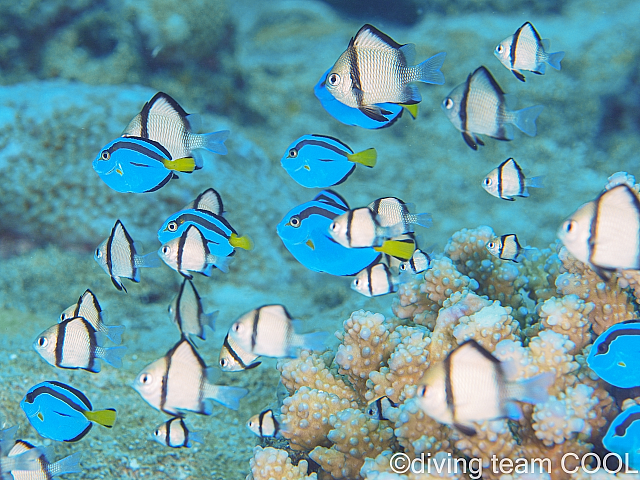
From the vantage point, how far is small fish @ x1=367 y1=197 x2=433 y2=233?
7.75ft

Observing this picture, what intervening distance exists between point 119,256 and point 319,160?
1.27 m

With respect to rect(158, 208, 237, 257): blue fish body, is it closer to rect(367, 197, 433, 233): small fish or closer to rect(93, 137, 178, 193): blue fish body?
rect(93, 137, 178, 193): blue fish body

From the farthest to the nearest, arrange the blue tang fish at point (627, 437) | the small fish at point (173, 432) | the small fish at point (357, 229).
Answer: the small fish at point (173, 432) < the small fish at point (357, 229) < the blue tang fish at point (627, 437)

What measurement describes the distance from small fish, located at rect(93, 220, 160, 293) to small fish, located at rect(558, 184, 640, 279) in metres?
2.12

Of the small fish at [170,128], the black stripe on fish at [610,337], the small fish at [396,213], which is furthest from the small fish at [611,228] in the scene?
the small fish at [170,128]

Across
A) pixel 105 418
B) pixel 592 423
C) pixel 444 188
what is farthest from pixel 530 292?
pixel 444 188

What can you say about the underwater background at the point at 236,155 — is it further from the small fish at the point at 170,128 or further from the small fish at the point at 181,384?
the small fish at the point at 170,128

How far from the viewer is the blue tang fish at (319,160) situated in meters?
2.33

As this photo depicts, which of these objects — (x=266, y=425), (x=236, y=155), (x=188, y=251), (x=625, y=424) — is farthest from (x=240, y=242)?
(x=236, y=155)

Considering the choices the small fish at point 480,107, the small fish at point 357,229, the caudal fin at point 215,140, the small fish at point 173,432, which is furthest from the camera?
the small fish at point 480,107

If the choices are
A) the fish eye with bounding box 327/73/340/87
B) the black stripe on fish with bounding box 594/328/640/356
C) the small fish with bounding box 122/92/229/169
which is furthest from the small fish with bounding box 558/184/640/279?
the small fish with bounding box 122/92/229/169

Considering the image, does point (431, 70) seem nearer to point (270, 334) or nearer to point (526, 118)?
point (526, 118)

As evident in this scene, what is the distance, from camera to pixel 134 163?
225 cm

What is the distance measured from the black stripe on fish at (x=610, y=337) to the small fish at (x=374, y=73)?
134cm
